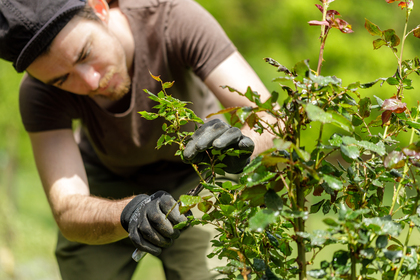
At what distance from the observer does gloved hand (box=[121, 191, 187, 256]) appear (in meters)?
1.31

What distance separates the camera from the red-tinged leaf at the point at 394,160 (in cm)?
88

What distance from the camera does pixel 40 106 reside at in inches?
91.1

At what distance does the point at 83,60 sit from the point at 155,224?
106cm

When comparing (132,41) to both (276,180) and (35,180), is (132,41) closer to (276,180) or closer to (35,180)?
(276,180)

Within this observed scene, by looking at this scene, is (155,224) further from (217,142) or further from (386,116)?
(386,116)

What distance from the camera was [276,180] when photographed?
91 centimetres

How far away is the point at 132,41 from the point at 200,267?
4.79 feet

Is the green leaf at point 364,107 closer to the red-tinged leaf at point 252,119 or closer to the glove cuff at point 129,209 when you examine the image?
the red-tinged leaf at point 252,119

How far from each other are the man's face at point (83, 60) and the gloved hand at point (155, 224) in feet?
3.01

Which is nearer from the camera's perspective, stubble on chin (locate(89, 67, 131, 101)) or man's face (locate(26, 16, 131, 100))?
man's face (locate(26, 16, 131, 100))

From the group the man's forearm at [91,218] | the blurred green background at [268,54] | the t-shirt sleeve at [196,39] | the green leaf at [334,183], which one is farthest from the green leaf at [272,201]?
the blurred green background at [268,54]

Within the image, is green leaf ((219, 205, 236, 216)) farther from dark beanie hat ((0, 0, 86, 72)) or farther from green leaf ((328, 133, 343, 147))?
dark beanie hat ((0, 0, 86, 72))

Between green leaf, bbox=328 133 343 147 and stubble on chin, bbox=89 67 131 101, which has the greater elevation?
green leaf, bbox=328 133 343 147

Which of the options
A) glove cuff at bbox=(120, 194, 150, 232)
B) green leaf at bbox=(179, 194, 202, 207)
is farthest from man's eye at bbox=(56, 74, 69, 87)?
green leaf at bbox=(179, 194, 202, 207)
